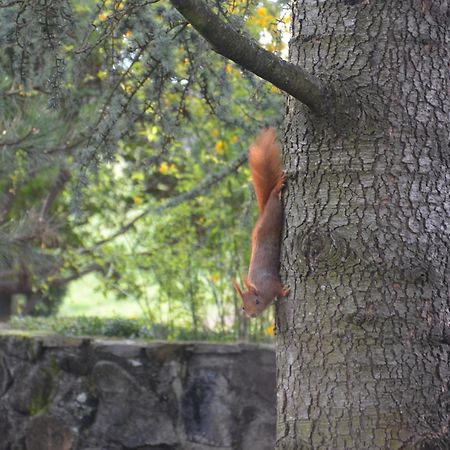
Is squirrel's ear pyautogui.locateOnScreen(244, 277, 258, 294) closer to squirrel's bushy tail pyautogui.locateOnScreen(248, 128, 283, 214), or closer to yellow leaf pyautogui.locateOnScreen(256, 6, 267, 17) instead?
squirrel's bushy tail pyautogui.locateOnScreen(248, 128, 283, 214)

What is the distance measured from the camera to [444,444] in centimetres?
232

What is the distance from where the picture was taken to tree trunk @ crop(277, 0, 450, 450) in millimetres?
2340

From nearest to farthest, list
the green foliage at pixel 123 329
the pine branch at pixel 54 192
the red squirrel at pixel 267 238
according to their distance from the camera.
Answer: the red squirrel at pixel 267 238 < the green foliage at pixel 123 329 < the pine branch at pixel 54 192

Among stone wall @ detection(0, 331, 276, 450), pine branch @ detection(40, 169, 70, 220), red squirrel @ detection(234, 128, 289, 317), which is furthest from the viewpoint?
pine branch @ detection(40, 169, 70, 220)

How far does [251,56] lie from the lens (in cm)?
231

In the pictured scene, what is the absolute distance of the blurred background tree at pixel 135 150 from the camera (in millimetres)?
3637

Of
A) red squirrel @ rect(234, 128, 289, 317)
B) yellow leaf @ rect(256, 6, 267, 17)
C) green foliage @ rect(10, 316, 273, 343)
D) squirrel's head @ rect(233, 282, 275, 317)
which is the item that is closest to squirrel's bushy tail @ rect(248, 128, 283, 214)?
red squirrel @ rect(234, 128, 289, 317)

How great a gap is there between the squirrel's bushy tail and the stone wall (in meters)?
2.34

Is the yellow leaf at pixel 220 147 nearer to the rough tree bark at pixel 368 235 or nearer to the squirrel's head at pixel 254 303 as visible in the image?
the squirrel's head at pixel 254 303

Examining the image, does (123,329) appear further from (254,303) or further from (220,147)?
(254,303)

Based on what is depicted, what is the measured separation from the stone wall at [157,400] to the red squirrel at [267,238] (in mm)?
2271

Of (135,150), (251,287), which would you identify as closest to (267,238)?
(251,287)

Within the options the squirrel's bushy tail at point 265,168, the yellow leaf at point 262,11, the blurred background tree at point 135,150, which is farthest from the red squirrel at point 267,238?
the yellow leaf at point 262,11

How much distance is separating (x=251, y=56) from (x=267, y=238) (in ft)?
1.99
